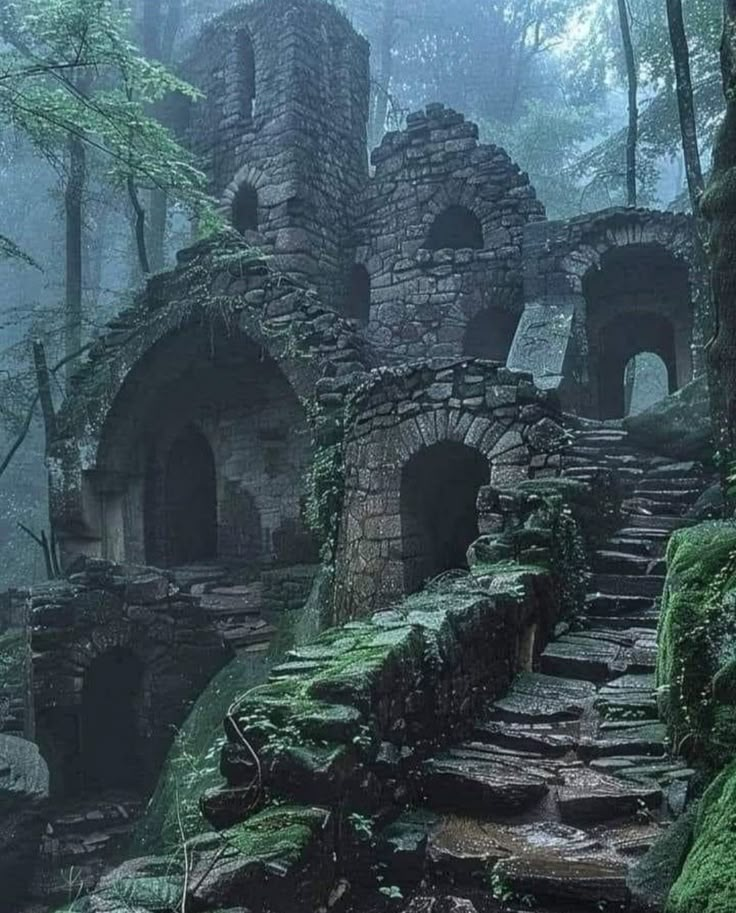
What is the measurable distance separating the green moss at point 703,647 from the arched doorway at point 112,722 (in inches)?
322

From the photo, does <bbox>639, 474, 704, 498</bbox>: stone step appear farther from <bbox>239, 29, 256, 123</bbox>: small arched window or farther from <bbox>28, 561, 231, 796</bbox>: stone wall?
<bbox>239, 29, 256, 123</bbox>: small arched window

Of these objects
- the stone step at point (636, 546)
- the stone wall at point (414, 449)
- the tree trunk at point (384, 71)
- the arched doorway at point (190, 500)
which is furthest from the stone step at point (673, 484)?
the tree trunk at point (384, 71)

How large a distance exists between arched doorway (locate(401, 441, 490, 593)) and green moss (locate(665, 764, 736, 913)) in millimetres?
6120

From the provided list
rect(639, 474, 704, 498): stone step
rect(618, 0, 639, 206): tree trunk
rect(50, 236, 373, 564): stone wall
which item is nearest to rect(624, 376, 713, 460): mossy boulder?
rect(639, 474, 704, 498): stone step

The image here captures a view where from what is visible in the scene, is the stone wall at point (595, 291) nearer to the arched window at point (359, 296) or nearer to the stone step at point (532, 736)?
the arched window at point (359, 296)

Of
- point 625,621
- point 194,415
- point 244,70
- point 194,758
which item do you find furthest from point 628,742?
point 244,70

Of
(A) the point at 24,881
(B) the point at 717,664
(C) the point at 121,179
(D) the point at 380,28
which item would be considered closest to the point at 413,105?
(D) the point at 380,28

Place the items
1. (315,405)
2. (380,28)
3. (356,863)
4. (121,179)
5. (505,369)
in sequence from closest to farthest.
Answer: (356,863) < (505,369) < (315,405) < (121,179) < (380,28)

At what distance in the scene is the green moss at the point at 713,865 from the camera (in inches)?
74.8

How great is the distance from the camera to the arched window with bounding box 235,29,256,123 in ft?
55.8

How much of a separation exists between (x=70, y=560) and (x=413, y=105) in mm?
22541

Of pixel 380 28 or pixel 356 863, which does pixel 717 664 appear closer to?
pixel 356 863

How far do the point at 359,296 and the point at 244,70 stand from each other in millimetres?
5014

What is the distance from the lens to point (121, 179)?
13.2 metres
